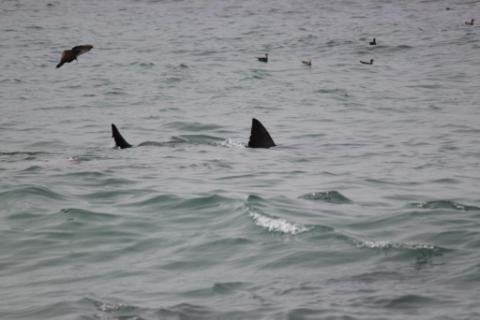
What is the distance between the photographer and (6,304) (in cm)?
935

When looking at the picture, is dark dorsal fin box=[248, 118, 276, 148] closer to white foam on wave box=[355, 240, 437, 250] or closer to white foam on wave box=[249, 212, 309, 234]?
white foam on wave box=[249, 212, 309, 234]

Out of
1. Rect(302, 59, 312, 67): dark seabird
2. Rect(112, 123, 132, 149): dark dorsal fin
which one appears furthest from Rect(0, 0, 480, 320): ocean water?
Rect(302, 59, 312, 67): dark seabird

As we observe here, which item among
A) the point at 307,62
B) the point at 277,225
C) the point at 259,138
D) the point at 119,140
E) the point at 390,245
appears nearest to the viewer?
the point at 390,245

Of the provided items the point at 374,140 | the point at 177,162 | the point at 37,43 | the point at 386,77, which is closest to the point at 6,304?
the point at 177,162

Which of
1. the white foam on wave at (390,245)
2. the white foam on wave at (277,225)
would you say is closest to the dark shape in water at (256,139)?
the white foam on wave at (277,225)

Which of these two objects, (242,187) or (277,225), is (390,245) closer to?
(277,225)

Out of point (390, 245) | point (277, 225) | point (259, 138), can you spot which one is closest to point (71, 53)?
point (277, 225)

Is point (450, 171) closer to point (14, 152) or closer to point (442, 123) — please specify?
point (442, 123)

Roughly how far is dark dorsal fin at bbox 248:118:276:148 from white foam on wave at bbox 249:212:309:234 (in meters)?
5.70

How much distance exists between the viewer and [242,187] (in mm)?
15023

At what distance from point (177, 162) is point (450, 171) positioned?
5.03 m

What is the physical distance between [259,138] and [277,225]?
21.5ft

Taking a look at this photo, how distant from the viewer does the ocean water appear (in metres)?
9.46

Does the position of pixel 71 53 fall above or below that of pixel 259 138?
above
